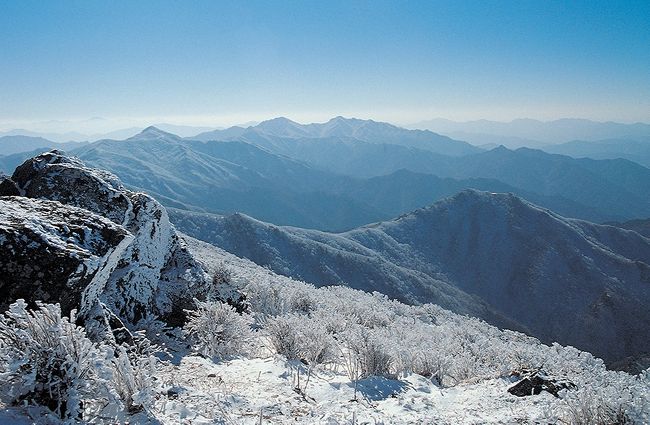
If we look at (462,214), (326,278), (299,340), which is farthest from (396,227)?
(299,340)

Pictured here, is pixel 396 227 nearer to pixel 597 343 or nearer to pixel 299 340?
pixel 597 343

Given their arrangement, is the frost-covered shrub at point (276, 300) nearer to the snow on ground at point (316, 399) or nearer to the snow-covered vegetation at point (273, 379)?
the snow-covered vegetation at point (273, 379)

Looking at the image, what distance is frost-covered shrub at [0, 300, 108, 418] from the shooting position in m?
3.17

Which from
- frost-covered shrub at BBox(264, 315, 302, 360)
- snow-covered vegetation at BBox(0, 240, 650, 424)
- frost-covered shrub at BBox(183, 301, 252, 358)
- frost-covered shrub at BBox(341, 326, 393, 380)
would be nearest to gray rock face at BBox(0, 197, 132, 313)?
snow-covered vegetation at BBox(0, 240, 650, 424)

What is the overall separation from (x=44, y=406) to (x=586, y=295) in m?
121

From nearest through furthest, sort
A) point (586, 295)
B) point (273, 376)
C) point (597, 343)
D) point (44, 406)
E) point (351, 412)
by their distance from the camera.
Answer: point (44, 406) → point (351, 412) → point (273, 376) → point (597, 343) → point (586, 295)

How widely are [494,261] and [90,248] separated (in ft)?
445

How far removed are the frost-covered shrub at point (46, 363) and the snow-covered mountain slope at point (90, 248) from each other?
822 mm

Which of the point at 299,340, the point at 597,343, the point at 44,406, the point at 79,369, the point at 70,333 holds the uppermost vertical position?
the point at 70,333

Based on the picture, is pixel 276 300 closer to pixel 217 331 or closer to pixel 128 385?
pixel 217 331

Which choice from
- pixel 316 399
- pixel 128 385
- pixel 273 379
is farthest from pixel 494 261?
pixel 128 385

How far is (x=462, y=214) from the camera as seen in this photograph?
5778 inches

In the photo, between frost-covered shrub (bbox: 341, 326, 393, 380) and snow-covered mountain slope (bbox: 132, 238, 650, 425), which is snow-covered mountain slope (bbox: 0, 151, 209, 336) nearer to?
snow-covered mountain slope (bbox: 132, 238, 650, 425)

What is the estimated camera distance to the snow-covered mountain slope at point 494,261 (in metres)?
89.6
